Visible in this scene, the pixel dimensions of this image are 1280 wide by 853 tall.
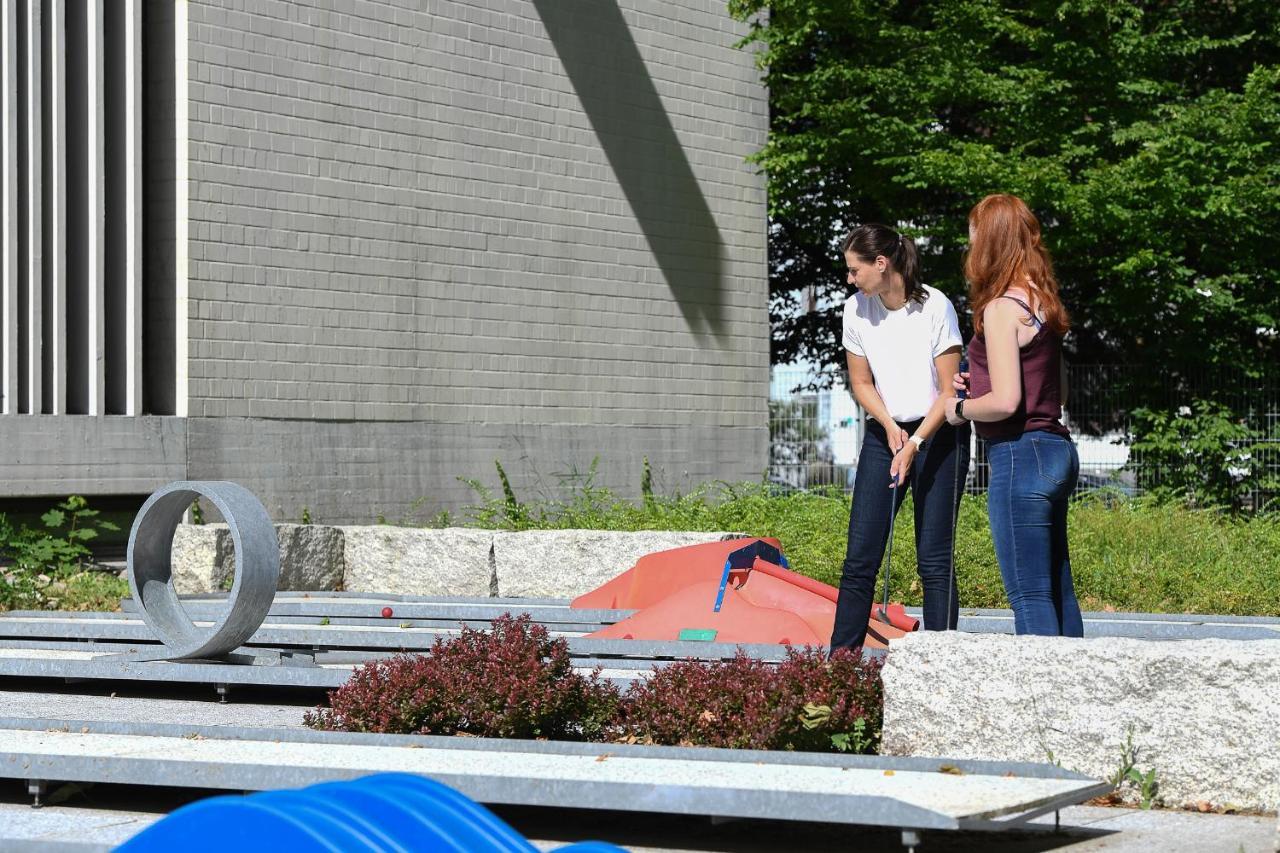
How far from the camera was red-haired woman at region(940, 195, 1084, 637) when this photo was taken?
5.74 m

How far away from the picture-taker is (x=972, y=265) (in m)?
5.91

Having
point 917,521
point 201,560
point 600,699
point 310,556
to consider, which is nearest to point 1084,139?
point 310,556

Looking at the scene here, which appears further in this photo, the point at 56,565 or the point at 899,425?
the point at 56,565

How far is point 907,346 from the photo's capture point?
21.4ft

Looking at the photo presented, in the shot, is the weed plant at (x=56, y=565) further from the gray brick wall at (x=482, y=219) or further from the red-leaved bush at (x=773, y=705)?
the red-leaved bush at (x=773, y=705)

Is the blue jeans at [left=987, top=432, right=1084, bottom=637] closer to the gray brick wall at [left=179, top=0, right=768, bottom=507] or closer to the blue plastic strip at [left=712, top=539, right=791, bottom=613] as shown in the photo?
the blue plastic strip at [left=712, top=539, right=791, bottom=613]

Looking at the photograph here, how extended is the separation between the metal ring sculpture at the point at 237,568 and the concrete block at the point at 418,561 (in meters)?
4.27

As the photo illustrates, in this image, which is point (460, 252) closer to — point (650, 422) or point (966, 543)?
point (650, 422)

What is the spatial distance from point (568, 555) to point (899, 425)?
5.99 meters

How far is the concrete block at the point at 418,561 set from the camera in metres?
12.7

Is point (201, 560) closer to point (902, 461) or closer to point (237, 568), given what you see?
point (237, 568)

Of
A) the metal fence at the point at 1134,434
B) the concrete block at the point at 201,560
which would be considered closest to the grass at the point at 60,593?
the concrete block at the point at 201,560

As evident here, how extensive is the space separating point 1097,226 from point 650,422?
20.2 ft

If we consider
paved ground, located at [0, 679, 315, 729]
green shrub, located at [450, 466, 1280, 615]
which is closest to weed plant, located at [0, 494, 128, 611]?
paved ground, located at [0, 679, 315, 729]
